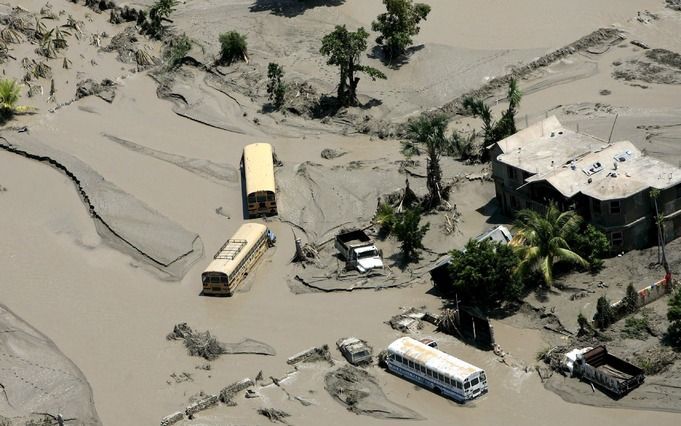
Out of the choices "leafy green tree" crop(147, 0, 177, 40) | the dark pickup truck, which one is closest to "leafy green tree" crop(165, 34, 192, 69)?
"leafy green tree" crop(147, 0, 177, 40)

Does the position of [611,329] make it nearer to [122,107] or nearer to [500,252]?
[500,252]

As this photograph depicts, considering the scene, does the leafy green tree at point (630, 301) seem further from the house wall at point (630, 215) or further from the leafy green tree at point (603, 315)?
the house wall at point (630, 215)

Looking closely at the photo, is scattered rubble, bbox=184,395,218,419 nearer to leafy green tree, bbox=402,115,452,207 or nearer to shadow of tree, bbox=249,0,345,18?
leafy green tree, bbox=402,115,452,207

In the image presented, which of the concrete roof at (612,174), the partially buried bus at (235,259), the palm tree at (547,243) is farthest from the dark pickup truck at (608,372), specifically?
the partially buried bus at (235,259)

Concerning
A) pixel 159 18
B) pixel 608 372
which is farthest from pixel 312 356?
pixel 159 18

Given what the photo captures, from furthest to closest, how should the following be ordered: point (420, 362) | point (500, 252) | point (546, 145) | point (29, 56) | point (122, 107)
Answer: point (29, 56)
point (122, 107)
point (546, 145)
point (500, 252)
point (420, 362)

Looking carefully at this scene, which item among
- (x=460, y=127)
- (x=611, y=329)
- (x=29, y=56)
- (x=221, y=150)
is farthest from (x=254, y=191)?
(x=29, y=56)

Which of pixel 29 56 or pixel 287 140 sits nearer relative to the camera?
pixel 287 140
